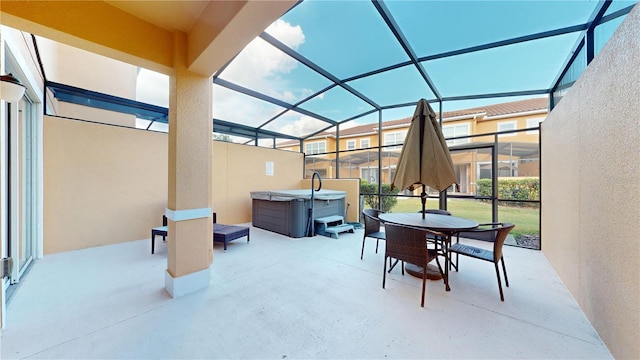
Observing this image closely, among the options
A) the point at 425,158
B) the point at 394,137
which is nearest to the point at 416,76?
the point at 425,158

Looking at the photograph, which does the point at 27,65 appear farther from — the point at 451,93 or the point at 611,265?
the point at 451,93

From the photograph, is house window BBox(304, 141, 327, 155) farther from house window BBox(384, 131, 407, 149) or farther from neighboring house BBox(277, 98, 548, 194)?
house window BBox(384, 131, 407, 149)

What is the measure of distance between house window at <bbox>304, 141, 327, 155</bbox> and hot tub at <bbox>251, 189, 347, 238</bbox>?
236 cm

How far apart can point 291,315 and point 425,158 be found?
2.51 metres

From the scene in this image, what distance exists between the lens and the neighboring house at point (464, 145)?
15.2 feet

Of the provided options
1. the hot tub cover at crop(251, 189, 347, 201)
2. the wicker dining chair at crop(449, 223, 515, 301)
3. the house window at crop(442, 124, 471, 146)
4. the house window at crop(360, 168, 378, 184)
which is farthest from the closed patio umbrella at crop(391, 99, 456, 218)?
the house window at crop(360, 168, 378, 184)

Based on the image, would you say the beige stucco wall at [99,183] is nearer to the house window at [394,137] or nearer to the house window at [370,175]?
the house window at [370,175]

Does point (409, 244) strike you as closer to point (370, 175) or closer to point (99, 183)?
Answer: point (370, 175)

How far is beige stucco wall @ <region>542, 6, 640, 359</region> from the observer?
4.96ft

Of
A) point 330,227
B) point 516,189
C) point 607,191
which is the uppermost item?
point 607,191

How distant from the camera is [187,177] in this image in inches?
101

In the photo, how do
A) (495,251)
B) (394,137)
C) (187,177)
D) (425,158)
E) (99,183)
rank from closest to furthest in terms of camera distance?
(495,251) → (187,177) → (425,158) → (99,183) → (394,137)

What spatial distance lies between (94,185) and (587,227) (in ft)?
23.7

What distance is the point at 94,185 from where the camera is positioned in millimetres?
4316
